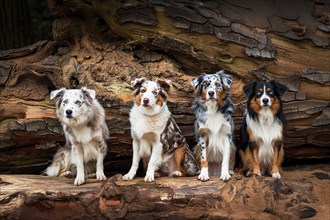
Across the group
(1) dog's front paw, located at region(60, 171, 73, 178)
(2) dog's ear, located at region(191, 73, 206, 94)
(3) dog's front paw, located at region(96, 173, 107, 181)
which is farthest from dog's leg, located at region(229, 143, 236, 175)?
(1) dog's front paw, located at region(60, 171, 73, 178)

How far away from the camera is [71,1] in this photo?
7.50m

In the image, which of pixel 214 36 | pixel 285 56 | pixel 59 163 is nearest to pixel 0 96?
pixel 59 163

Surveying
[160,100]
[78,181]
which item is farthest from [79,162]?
[160,100]

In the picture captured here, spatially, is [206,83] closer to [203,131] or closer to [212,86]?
[212,86]

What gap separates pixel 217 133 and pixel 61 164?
85.9 inches

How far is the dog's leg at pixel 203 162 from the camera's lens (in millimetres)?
6262

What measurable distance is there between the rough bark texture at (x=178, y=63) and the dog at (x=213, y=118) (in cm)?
81

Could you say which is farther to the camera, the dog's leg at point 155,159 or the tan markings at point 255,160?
the tan markings at point 255,160

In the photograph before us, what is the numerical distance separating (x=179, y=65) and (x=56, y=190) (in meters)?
2.55

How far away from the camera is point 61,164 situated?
7.08 meters

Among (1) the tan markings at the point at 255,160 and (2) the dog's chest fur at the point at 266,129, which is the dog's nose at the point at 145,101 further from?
(1) the tan markings at the point at 255,160

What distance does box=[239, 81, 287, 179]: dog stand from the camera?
633 centimetres

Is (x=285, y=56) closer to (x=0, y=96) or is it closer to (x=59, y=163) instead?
(x=59, y=163)

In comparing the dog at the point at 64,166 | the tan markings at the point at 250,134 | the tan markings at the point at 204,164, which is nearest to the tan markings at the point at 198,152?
the tan markings at the point at 204,164
